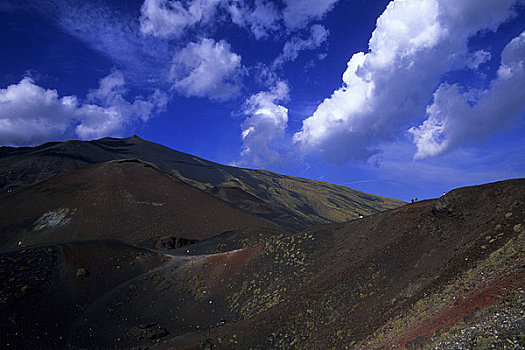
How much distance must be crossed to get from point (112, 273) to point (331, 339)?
2346 centimetres

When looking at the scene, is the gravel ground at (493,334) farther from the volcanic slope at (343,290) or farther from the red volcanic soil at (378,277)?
the red volcanic soil at (378,277)

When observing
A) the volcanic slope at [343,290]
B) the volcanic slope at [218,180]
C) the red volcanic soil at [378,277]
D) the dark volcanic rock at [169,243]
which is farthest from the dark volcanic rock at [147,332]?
the volcanic slope at [218,180]

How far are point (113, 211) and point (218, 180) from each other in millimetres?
75338

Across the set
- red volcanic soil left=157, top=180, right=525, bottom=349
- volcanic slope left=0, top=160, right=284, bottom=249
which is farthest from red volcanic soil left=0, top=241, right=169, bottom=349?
volcanic slope left=0, top=160, right=284, bottom=249

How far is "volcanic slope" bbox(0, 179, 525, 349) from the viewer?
10.5 m

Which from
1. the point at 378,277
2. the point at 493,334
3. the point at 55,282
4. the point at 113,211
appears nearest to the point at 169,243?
the point at 55,282

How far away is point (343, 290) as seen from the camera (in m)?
18.1

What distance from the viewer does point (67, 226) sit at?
5231cm

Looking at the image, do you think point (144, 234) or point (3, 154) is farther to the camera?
point (3, 154)

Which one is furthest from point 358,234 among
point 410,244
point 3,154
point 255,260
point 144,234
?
point 3,154

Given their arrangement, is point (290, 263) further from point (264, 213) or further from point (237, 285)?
point (264, 213)

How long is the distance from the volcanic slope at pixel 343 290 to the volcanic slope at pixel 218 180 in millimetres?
49400

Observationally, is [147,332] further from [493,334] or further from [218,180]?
[218,180]

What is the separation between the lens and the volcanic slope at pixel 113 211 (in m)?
51.1
